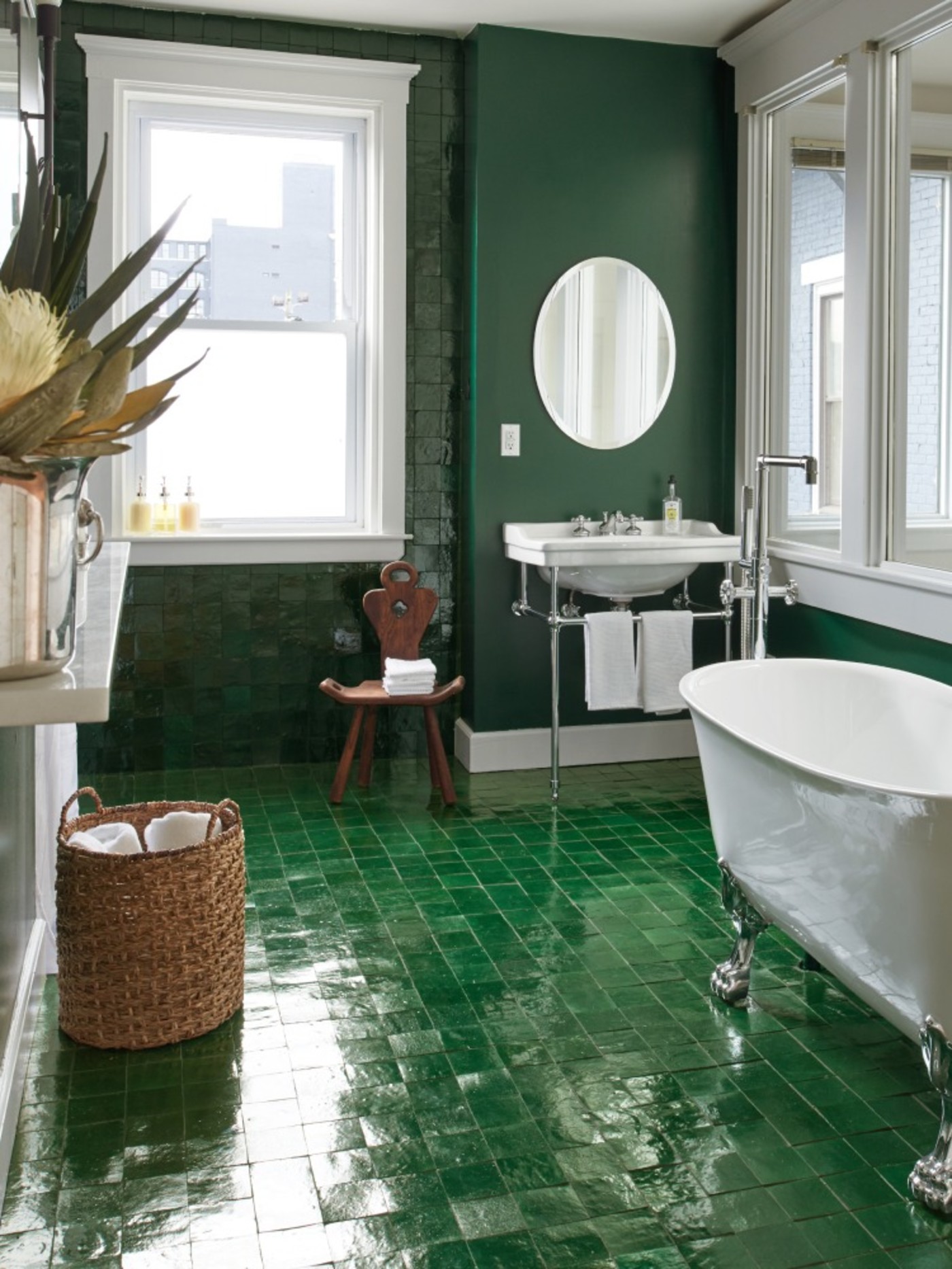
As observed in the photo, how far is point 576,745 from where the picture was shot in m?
5.18

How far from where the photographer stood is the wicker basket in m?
2.68

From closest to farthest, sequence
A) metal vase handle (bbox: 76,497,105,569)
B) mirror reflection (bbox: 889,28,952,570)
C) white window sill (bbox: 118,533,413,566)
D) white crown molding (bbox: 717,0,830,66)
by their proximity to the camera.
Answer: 1. metal vase handle (bbox: 76,497,105,569)
2. mirror reflection (bbox: 889,28,952,570)
3. white crown molding (bbox: 717,0,830,66)
4. white window sill (bbox: 118,533,413,566)

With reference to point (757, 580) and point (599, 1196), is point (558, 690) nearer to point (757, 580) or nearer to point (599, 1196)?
point (757, 580)

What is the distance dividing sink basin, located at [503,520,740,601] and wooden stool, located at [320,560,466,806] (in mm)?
409

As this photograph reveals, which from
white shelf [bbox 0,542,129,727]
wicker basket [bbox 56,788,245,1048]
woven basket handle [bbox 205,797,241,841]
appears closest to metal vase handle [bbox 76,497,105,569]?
white shelf [bbox 0,542,129,727]

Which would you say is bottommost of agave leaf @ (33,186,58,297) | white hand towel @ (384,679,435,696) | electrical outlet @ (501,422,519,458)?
white hand towel @ (384,679,435,696)

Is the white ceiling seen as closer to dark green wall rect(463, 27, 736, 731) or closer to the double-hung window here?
dark green wall rect(463, 27, 736, 731)

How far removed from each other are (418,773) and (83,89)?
8.88 feet

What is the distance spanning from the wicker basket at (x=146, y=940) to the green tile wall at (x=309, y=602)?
2119 mm

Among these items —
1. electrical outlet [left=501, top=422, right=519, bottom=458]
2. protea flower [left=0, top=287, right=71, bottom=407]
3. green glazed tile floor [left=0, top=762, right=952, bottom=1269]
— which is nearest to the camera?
protea flower [left=0, top=287, right=71, bottom=407]

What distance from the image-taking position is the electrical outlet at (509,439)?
5.00 meters

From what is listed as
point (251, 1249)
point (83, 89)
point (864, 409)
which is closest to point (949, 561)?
point (864, 409)

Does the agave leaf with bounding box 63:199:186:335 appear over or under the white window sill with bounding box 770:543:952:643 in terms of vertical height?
over

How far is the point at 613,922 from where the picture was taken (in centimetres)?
352
